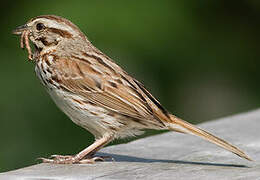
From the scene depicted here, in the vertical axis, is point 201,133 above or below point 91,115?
below

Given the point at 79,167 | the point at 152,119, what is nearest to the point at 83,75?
the point at 152,119

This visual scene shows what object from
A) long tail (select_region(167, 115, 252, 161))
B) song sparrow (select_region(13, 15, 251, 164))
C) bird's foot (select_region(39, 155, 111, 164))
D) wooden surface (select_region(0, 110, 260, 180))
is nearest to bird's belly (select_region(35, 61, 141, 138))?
song sparrow (select_region(13, 15, 251, 164))

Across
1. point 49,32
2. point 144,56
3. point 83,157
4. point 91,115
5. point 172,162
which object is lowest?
point 172,162

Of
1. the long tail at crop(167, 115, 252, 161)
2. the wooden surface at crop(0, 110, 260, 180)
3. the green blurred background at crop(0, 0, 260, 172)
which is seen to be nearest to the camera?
the wooden surface at crop(0, 110, 260, 180)

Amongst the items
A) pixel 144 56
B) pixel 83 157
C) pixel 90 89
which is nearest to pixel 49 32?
pixel 90 89

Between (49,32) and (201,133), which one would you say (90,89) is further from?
(201,133)

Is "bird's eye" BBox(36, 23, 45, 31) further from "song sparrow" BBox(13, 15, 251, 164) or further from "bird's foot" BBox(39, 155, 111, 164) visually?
"bird's foot" BBox(39, 155, 111, 164)

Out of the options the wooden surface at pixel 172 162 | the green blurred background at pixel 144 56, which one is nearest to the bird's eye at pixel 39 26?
the wooden surface at pixel 172 162

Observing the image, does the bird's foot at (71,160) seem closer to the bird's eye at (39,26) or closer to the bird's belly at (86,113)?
the bird's belly at (86,113)
